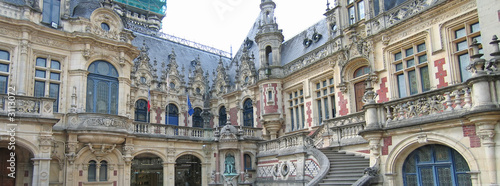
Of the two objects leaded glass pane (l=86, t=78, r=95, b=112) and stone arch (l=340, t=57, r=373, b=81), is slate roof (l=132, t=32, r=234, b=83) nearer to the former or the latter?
leaded glass pane (l=86, t=78, r=95, b=112)

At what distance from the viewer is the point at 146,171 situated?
26.2 meters

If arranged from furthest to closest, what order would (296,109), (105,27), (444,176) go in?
(296,109)
(105,27)
(444,176)

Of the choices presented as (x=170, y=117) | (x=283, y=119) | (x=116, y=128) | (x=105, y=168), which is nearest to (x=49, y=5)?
(x=116, y=128)

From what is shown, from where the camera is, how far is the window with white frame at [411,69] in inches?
610

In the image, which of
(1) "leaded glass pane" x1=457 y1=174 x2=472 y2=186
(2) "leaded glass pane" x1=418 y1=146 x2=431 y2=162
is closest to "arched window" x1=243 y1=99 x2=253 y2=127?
(2) "leaded glass pane" x1=418 y1=146 x2=431 y2=162

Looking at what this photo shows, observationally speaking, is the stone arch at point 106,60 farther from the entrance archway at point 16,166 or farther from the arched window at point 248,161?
the arched window at point 248,161

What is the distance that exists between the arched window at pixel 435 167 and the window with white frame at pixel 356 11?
1006 centimetres

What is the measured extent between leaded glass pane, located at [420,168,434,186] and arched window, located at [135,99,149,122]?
59.1ft

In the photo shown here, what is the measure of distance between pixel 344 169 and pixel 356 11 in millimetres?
8539

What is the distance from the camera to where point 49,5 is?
1905cm

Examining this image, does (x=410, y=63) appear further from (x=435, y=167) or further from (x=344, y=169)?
(x=435, y=167)

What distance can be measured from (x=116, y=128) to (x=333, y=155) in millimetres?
9959

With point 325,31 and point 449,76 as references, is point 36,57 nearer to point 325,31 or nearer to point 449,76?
point 325,31

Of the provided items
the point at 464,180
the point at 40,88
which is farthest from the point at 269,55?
the point at 464,180
